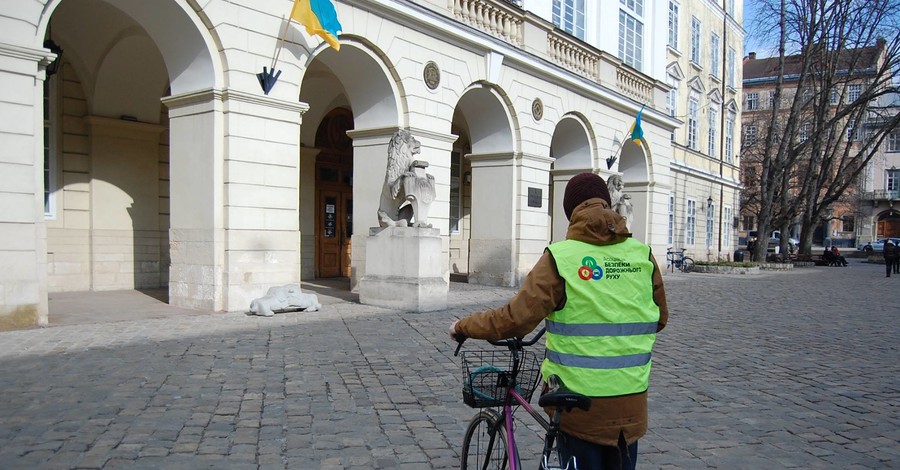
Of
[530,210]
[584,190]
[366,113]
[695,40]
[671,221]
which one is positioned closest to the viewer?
[584,190]

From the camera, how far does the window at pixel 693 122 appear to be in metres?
30.6

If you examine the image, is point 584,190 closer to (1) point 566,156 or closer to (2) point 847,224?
(1) point 566,156

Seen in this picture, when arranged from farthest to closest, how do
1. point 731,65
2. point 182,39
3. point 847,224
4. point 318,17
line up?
1. point 847,224
2. point 731,65
3. point 318,17
4. point 182,39

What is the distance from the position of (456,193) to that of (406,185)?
9.53 m

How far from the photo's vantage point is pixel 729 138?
36156 millimetres

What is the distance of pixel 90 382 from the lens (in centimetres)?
560

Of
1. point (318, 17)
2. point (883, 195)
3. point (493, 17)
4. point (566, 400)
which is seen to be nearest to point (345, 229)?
point (493, 17)

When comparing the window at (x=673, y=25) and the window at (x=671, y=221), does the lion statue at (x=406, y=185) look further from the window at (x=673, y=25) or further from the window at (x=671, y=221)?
the window at (x=673, y=25)

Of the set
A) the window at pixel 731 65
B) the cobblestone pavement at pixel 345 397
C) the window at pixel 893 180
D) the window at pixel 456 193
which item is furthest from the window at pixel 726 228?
the window at pixel 893 180

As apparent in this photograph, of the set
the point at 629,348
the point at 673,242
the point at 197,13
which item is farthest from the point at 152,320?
the point at 673,242

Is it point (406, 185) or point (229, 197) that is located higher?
point (406, 185)

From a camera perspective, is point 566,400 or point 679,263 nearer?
point 566,400

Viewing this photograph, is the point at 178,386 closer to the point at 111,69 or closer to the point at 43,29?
the point at 43,29

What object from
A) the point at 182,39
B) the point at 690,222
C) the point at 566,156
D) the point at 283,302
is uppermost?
the point at 182,39
